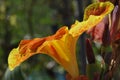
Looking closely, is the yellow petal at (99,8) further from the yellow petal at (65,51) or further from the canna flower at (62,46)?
the yellow petal at (65,51)

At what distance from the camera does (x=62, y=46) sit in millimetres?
1515

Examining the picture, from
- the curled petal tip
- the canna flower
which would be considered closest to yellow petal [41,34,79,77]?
the canna flower

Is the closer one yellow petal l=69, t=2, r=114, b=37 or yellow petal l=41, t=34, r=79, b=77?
yellow petal l=69, t=2, r=114, b=37

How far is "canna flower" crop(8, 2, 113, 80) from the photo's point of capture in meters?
1.42

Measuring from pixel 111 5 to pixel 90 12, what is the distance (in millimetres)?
107

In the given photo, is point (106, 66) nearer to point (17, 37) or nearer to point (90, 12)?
point (90, 12)

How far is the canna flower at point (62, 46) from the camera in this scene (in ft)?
4.65

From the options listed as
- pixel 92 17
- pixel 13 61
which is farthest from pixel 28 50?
pixel 92 17

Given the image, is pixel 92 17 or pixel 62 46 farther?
pixel 62 46

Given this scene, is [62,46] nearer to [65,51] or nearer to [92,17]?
[65,51]

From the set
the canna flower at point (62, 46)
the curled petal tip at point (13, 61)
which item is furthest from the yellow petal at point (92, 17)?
the curled petal tip at point (13, 61)

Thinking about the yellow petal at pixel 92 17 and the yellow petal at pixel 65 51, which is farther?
the yellow petal at pixel 65 51

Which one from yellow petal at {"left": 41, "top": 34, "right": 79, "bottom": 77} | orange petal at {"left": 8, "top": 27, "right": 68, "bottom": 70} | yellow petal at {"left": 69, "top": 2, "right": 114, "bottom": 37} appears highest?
yellow petal at {"left": 69, "top": 2, "right": 114, "bottom": 37}

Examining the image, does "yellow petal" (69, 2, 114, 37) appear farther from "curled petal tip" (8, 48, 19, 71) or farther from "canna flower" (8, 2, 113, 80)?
"curled petal tip" (8, 48, 19, 71)
